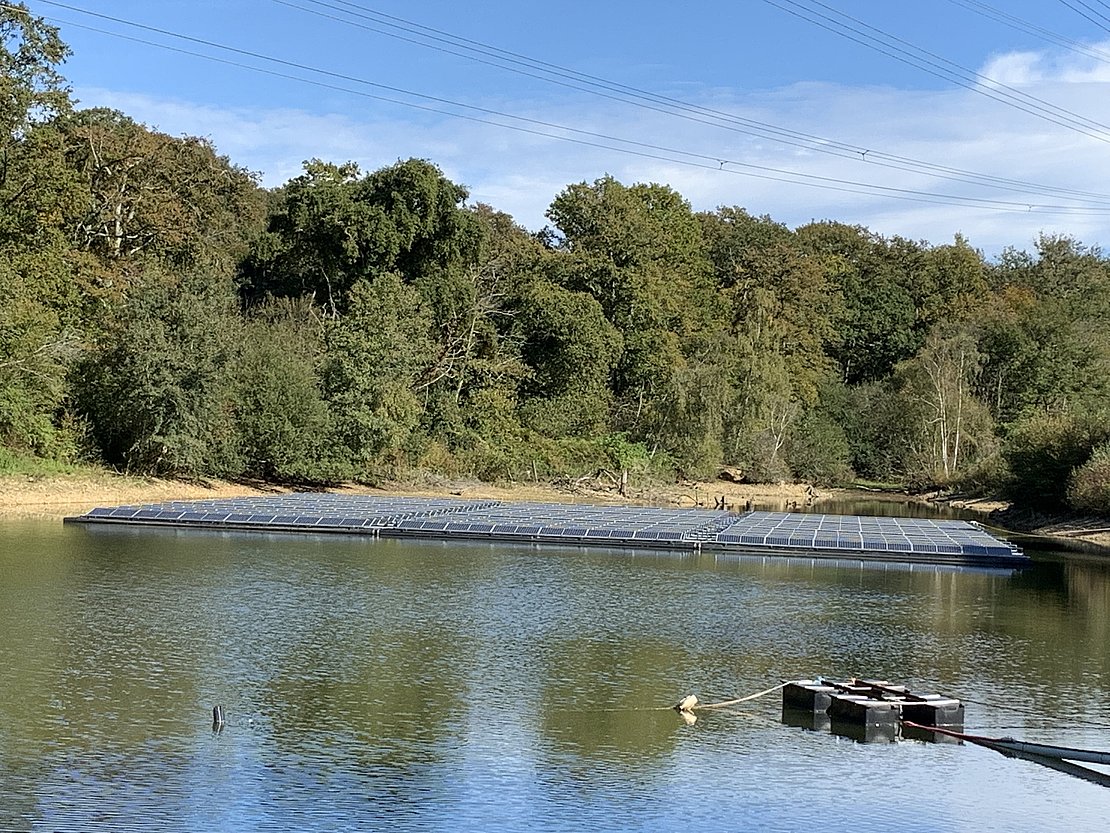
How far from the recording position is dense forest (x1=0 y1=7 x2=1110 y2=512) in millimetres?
38875

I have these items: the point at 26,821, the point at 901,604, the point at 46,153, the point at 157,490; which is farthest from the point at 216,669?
the point at 46,153

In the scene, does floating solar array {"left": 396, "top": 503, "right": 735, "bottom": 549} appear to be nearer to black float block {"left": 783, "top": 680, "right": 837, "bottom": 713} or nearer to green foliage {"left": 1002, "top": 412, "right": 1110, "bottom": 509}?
green foliage {"left": 1002, "top": 412, "right": 1110, "bottom": 509}

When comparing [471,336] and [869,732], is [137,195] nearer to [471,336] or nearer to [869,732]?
[471,336]

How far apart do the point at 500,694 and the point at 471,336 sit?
38205 mm

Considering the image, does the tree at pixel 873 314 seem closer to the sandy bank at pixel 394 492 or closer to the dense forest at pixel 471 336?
the dense forest at pixel 471 336

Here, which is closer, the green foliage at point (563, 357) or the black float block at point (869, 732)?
the black float block at point (869, 732)

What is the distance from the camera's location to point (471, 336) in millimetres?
51562

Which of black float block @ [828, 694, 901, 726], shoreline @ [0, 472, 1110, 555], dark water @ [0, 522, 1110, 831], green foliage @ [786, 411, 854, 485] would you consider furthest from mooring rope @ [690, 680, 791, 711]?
green foliage @ [786, 411, 854, 485]

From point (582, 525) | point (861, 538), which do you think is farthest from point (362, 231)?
point (861, 538)

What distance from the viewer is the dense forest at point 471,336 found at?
1531 inches

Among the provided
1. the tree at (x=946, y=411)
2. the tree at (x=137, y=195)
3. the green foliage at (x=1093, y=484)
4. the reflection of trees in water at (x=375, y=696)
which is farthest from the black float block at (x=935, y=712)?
the tree at (x=946, y=411)

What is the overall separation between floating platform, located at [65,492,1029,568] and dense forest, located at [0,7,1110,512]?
6377 millimetres

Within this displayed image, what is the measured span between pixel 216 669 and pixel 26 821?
5753 mm

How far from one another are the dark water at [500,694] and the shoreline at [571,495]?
10.7 metres
